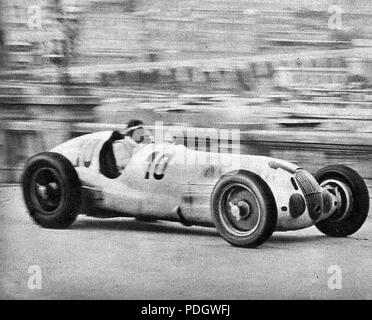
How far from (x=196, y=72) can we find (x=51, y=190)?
3.69 ft

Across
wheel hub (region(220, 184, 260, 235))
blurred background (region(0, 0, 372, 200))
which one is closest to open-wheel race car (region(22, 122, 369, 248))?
wheel hub (region(220, 184, 260, 235))

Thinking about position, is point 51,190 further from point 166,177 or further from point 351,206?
point 351,206

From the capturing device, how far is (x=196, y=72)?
4.94 metres

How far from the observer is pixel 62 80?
500 centimetres

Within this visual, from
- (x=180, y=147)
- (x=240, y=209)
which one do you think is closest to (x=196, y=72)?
(x=180, y=147)

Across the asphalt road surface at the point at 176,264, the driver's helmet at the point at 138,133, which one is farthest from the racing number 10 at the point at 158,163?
the asphalt road surface at the point at 176,264

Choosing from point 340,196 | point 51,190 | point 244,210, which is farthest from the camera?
point 51,190

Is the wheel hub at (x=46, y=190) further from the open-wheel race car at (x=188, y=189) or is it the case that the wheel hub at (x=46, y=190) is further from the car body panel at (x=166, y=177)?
the car body panel at (x=166, y=177)

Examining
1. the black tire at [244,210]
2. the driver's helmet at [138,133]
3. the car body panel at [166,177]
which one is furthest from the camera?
the driver's helmet at [138,133]

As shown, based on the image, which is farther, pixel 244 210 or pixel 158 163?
pixel 158 163

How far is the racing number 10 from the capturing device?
189 inches

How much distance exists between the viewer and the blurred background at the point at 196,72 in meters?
4.85

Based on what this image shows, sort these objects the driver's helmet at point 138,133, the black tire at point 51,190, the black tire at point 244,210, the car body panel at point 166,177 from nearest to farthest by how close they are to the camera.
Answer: the black tire at point 244,210 < the car body panel at point 166,177 < the black tire at point 51,190 < the driver's helmet at point 138,133
